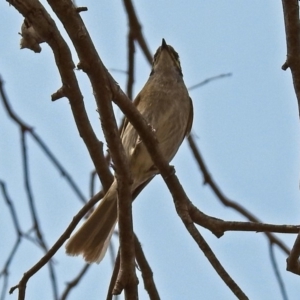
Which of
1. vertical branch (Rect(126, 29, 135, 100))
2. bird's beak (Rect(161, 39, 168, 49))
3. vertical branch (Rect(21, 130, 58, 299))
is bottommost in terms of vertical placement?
vertical branch (Rect(21, 130, 58, 299))

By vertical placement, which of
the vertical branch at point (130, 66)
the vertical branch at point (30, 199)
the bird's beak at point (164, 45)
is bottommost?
the vertical branch at point (30, 199)

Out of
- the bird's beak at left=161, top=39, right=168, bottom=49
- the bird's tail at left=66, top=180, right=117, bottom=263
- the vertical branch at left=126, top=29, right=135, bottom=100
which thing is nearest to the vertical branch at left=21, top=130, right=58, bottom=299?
the bird's tail at left=66, top=180, right=117, bottom=263

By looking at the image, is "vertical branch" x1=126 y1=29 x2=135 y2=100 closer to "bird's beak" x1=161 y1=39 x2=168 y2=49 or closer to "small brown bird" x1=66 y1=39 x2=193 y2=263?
"small brown bird" x1=66 y1=39 x2=193 y2=263

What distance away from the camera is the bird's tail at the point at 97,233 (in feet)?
14.6

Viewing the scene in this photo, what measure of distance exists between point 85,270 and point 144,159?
98cm

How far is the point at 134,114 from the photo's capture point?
120 inches

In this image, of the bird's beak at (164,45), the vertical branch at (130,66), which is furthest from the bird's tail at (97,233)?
the bird's beak at (164,45)

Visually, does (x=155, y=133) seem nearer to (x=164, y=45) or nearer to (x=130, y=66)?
(x=130, y=66)

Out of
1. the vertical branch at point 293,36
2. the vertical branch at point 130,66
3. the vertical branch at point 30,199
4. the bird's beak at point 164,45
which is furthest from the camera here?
the bird's beak at point 164,45

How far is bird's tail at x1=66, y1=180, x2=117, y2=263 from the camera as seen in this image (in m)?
4.45

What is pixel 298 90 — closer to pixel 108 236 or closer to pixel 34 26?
pixel 34 26

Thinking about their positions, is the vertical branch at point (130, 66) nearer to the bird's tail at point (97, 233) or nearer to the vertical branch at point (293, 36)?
the bird's tail at point (97, 233)

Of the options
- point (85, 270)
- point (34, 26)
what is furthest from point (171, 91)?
point (34, 26)

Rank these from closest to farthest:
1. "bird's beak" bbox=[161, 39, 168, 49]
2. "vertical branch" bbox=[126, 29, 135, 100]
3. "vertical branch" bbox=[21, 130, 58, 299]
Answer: "vertical branch" bbox=[21, 130, 58, 299], "vertical branch" bbox=[126, 29, 135, 100], "bird's beak" bbox=[161, 39, 168, 49]
